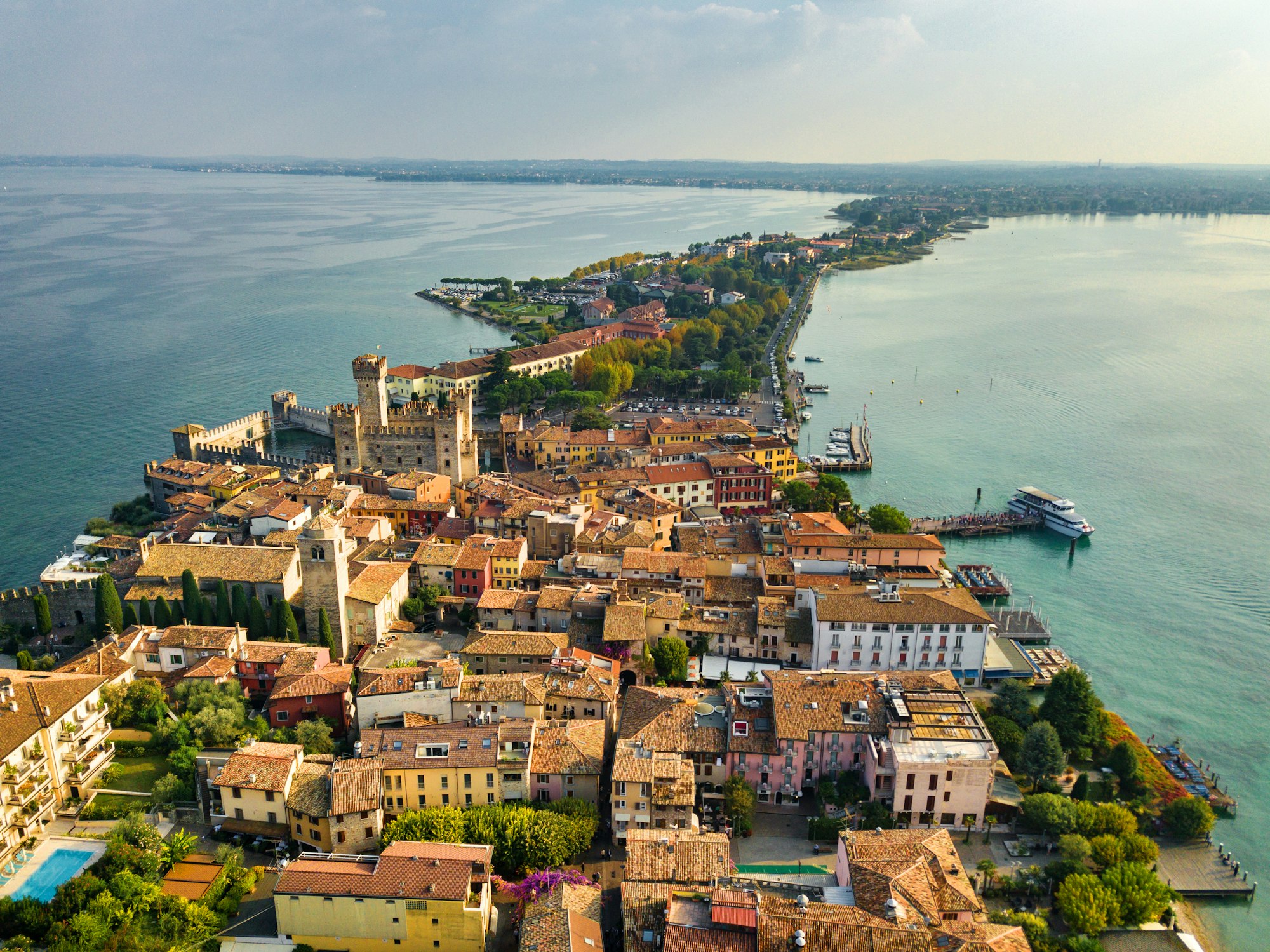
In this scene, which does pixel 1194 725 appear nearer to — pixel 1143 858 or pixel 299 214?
pixel 1143 858

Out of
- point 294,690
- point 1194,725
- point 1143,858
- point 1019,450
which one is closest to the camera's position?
point 1143,858

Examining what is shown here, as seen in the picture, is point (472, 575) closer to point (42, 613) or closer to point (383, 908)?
point (42, 613)

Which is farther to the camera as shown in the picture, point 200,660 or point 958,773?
point 200,660

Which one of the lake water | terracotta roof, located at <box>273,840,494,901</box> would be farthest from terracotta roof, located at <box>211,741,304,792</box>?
the lake water

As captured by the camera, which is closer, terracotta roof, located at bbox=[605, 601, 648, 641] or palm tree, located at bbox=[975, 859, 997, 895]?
palm tree, located at bbox=[975, 859, 997, 895]

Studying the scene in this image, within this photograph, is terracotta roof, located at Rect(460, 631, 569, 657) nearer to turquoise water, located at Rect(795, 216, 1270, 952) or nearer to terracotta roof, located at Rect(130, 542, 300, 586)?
terracotta roof, located at Rect(130, 542, 300, 586)

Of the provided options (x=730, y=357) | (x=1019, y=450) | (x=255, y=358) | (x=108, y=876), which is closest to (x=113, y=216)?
(x=255, y=358)

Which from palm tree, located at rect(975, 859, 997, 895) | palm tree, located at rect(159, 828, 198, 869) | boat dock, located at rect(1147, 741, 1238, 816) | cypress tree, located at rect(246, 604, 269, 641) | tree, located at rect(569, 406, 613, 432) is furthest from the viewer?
tree, located at rect(569, 406, 613, 432)

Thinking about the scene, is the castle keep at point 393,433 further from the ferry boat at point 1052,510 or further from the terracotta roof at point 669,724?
the ferry boat at point 1052,510
